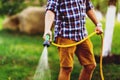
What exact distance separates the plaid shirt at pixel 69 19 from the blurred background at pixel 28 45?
2194 millimetres

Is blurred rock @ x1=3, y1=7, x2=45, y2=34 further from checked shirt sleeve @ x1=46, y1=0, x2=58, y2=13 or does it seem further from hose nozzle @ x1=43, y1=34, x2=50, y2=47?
hose nozzle @ x1=43, y1=34, x2=50, y2=47

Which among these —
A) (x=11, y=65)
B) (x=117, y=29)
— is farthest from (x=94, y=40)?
(x=11, y=65)

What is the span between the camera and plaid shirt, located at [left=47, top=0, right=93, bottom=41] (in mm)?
6051

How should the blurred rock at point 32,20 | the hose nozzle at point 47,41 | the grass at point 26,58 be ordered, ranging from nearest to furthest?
the hose nozzle at point 47,41
the grass at point 26,58
the blurred rock at point 32,20

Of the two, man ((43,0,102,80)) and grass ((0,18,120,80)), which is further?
grass ((0,18,120,80))

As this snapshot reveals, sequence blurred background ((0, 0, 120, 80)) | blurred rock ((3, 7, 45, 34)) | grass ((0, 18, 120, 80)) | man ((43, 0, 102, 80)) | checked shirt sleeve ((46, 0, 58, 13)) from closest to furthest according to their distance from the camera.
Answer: checked shirt sleeve ((46, 0, 58, 13)) → man ((43, 0, 102, 80)) → grass ((0, 18, 120, 80)) → blurred background ((0, 0, 120, 80)) → blurred rock ((3, 7, 45, 34))

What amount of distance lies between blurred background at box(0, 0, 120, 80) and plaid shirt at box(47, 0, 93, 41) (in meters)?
2.19

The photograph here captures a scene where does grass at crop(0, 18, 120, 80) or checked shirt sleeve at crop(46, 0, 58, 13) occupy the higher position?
checked shirt sleeve at crop(46, 0, 58, 13)

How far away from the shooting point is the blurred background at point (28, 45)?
8.88 m

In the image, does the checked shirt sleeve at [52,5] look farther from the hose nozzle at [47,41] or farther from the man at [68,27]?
the hose nozzle at [47,41]

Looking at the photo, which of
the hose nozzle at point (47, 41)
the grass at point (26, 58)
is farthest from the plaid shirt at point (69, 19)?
the grass at point (26, 58)

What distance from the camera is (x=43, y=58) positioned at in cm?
579

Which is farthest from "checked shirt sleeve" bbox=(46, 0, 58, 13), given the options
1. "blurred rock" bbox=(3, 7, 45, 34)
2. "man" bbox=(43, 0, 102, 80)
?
"blurred rock" bbox=(3, 7, 45, 34)

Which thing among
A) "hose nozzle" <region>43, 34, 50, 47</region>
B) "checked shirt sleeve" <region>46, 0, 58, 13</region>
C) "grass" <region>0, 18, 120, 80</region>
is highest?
"checked shirt sleeve" <region>46, 0, 58, 13</region>
